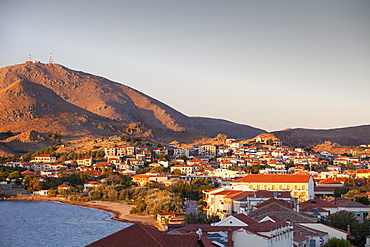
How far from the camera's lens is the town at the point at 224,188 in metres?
16.9

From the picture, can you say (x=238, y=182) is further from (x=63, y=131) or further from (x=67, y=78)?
(x=67, y=78)

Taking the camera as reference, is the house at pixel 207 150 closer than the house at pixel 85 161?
No

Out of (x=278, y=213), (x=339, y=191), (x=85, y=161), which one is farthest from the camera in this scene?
(x=85, y=161)

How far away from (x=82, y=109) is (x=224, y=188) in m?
80.9

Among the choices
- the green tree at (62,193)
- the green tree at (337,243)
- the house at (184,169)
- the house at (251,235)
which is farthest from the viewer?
the house at (184,169)

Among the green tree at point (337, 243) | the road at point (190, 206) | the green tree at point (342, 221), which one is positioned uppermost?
the green tree at point (342, 221)

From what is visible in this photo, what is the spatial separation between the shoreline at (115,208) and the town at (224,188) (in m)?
0.68

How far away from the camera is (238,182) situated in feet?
118

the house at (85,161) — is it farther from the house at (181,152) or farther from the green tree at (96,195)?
the green tree at (96,195)

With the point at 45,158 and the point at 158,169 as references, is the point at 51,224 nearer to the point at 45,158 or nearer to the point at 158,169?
the point at 158,169

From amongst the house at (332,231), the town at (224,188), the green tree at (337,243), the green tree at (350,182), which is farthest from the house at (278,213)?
the green tree at (350,182)

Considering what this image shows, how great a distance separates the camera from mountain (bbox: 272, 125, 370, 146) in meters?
110

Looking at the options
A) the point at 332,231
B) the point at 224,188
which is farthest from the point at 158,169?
the point at 332,231

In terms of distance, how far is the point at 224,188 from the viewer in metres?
34.2
